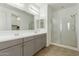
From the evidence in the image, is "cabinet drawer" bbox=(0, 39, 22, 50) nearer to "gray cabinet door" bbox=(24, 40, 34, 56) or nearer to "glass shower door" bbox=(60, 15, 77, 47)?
"gray cabinet door" bbox=(24, 40, 34, 56)

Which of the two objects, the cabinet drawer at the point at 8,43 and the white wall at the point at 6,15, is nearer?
the cabinet drawer at the point at 8,43

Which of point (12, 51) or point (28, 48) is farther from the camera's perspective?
point (28, 48)

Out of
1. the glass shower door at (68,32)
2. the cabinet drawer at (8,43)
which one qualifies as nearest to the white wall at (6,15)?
the cabinet drawer at (8,43)

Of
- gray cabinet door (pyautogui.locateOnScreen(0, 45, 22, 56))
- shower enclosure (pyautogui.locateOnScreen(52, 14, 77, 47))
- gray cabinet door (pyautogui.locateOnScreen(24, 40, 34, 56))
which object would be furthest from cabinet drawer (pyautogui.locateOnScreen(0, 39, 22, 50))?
shower enclosure (pyautogui.locateOnScreen(52, 14, 77, 47))

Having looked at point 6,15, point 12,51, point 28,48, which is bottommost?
point 28,48

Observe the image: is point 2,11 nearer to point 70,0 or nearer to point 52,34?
point 70,0

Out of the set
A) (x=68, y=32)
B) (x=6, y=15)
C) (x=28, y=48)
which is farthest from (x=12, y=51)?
(x=68, y=32)

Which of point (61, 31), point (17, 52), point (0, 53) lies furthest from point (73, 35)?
point (0, 53)

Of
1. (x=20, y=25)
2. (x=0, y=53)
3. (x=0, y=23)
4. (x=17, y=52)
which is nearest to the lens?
(x=0, y=53)

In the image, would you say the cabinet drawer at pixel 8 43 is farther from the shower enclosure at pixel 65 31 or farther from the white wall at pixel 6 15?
the shower enclosure at pixel 65 31

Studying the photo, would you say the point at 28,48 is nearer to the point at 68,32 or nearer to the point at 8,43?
the point at 8,43

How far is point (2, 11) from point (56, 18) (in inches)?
139

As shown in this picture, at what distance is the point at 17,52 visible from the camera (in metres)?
1.75

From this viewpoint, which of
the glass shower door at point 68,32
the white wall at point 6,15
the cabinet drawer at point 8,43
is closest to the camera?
the cabinet drawer at point 8,43
